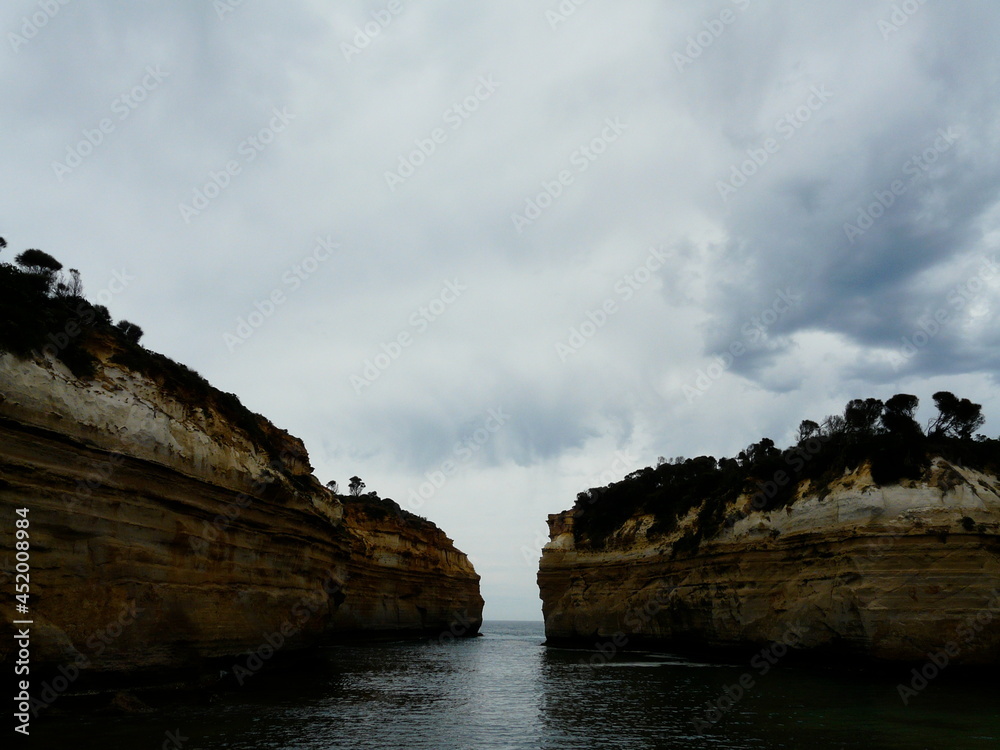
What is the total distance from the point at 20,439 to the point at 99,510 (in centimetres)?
293

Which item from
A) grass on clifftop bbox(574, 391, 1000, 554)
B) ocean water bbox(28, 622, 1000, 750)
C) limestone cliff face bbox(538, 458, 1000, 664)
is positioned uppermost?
grass on clifftop bbox(574, 391, 1000, 554)

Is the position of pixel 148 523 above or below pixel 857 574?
above

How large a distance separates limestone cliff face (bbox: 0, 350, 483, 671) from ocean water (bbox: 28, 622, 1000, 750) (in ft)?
7.65

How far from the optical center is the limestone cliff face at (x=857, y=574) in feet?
79.1

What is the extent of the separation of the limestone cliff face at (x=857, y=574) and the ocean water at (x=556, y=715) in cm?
185

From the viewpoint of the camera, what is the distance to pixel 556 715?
18016mm

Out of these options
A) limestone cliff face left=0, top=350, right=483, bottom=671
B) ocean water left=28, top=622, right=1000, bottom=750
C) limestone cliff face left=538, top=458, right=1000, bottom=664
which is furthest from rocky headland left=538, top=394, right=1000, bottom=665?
limestone cliff face left=0, top=350, right=483, bottom=671

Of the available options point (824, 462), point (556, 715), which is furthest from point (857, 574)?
point (556, 715)

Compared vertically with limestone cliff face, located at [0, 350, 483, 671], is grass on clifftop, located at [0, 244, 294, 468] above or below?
above

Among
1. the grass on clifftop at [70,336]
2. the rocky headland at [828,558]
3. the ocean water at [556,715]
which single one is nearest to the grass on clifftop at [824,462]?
the rocky headland at [828,558]

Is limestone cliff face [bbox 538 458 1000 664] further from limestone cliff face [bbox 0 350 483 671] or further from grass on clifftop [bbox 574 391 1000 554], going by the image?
limestone cliff face [bbox 0 350 483 671]

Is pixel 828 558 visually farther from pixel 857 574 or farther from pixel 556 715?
pixel 556 715

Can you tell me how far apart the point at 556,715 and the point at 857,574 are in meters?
15.8

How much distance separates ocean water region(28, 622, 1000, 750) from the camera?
1395 centimetres
